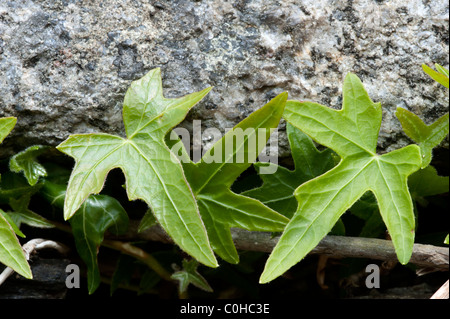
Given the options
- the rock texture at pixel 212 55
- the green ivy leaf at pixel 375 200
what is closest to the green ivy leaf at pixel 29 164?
the rock texture at pixel 212 55

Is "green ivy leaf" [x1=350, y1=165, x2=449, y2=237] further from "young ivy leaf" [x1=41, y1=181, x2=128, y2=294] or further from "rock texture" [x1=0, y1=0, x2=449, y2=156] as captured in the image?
"young ivy leaf" [x1=41, y1=181, x2=128, y2=294]

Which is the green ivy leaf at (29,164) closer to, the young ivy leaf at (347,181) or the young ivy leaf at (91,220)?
the young ivy leaf at (91,220)

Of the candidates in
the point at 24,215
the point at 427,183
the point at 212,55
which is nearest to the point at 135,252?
the point at 24,215

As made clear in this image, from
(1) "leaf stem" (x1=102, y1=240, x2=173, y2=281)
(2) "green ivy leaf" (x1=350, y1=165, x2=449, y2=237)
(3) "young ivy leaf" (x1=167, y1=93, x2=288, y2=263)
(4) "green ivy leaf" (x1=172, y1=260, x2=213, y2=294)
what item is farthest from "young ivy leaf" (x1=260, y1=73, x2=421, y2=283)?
(1) "leaf stem" (x1=102, y1=240, x2=173, y2=281)

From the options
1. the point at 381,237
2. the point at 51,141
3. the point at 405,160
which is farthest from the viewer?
the point at 381,237

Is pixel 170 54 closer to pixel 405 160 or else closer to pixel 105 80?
pixel 105 80

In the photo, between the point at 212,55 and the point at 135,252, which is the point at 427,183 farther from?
the point at 135,252

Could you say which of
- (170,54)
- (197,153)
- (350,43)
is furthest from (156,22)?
(350,43)
